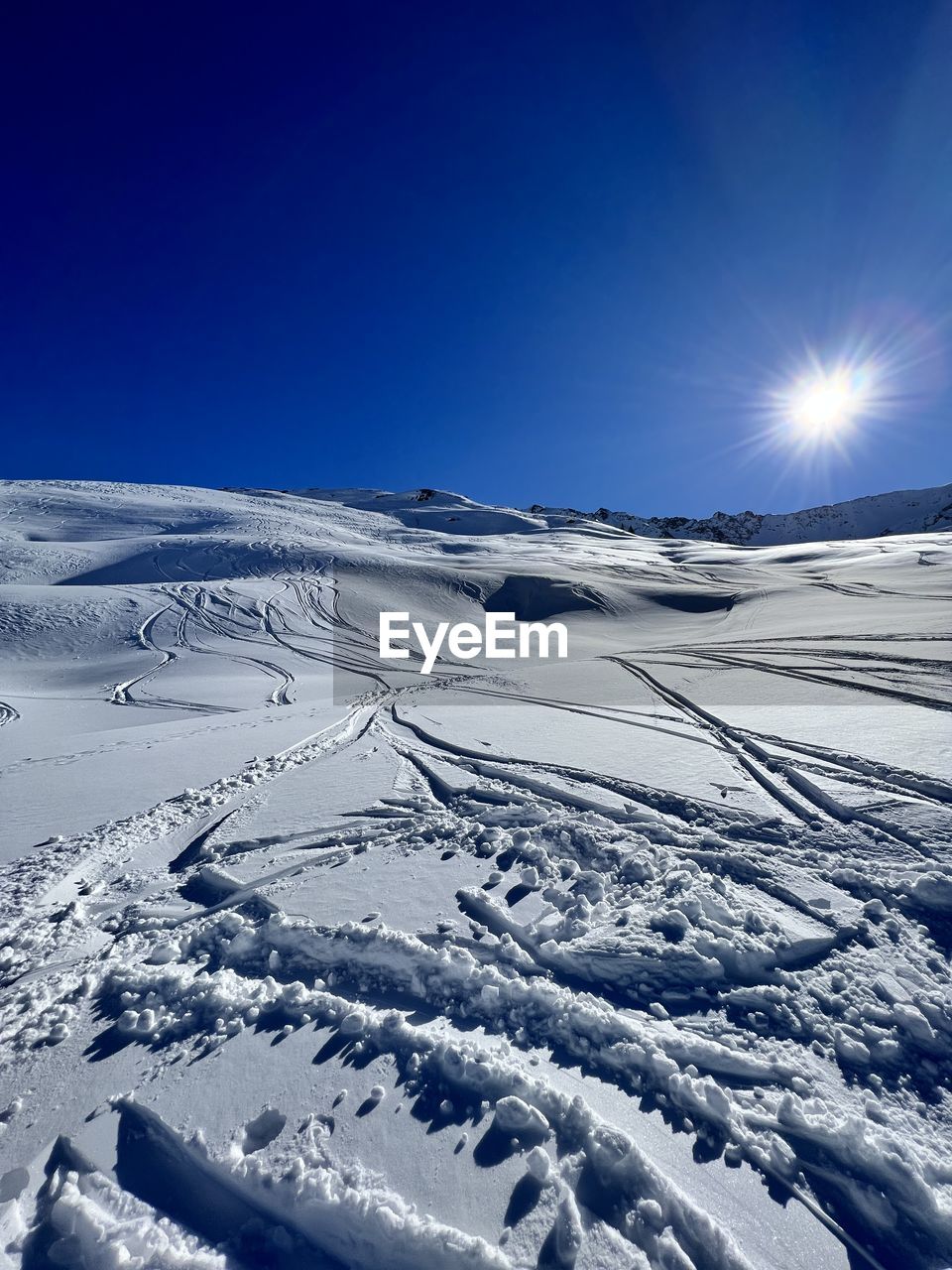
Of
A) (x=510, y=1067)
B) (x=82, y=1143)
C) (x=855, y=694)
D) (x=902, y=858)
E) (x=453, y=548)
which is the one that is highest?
(x=453, y=548)

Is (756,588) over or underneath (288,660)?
over

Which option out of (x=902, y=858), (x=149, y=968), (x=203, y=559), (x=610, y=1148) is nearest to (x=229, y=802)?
(x=149, y=968)

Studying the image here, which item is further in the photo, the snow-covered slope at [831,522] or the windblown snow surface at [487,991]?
the snow-covered slope at [831,522]

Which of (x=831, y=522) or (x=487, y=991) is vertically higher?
(x=831, y=522)

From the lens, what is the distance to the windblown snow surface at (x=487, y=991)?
1.67 metres

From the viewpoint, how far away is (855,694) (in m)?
6.98

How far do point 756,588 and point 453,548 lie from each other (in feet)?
62.2

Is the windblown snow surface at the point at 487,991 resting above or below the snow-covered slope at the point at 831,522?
below

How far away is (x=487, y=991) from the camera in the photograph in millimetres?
2459

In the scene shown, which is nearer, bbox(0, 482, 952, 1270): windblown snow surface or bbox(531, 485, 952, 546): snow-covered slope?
bbox(0, 482, 952, 1270): windblown snow surface

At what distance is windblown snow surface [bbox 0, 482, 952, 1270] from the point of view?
167 centimetres

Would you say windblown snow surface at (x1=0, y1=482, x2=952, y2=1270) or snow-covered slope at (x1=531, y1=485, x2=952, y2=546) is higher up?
snow-covered slope at (x1=531, y1=485, x2=952, y2=546)

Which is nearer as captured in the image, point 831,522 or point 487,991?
point 487,991

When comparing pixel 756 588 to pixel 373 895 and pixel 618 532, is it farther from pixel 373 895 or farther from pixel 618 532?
pixel 618 532
